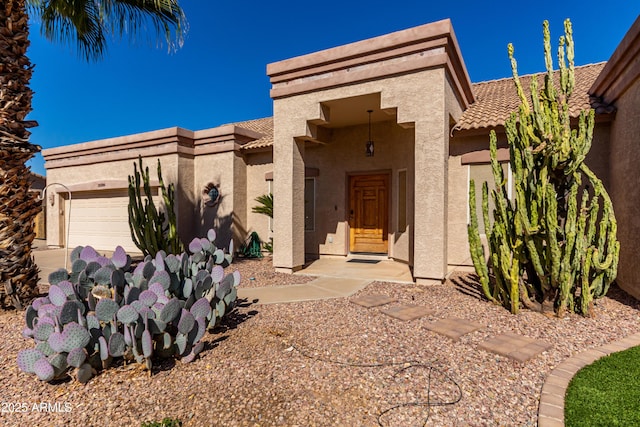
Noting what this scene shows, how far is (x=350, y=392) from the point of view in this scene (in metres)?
3.29

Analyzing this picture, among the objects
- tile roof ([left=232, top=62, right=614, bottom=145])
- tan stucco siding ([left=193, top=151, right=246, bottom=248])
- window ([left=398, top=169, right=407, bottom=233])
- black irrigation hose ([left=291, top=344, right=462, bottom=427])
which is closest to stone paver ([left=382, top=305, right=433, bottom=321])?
black irrigation hose ([left=291, top=344, right=462, bottom=427])

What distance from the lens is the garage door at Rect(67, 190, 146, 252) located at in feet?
45.6

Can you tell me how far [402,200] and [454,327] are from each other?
571 cm

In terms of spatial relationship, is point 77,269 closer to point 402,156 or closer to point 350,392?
point 350,392

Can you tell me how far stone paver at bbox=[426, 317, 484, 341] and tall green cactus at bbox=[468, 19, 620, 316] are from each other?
3.23ft

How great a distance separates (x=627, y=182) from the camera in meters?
6.56

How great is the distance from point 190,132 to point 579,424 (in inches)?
499

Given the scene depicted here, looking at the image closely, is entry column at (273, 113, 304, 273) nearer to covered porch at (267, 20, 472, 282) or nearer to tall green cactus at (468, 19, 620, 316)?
covered porch at (267, 20, 472, 282)

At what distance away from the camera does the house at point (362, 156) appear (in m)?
7.24

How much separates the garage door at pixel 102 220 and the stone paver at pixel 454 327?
12301 millimetres

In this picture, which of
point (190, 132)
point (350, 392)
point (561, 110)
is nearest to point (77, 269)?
point (350, 392)

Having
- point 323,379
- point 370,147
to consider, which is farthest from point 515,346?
point 370,147

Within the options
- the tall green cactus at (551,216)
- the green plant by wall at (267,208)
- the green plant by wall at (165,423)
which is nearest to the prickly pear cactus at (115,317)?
the green plant by wall at (165,423)

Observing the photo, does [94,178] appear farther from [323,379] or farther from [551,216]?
[551,216]
